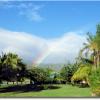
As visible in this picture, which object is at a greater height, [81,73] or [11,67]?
[11,67]

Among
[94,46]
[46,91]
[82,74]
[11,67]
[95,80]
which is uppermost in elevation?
[94,46]

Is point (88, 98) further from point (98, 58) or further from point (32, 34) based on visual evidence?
point (32, 34)

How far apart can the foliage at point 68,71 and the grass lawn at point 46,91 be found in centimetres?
18

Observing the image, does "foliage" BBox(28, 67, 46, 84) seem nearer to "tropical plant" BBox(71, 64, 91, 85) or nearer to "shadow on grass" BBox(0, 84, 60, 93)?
"shadow on grass" BBox(0, 84, 60, 93)

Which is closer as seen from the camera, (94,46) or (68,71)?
(68,71)

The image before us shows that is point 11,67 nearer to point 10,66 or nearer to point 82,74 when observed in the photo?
point 10,66

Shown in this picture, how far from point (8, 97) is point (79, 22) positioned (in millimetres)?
2201

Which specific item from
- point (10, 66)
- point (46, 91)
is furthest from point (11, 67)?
point (46, 91)

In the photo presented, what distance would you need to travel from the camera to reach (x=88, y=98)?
12.0m

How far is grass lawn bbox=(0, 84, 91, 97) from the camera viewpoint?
12008mm

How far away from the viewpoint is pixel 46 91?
39.8 feet

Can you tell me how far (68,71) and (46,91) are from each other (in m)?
0.64

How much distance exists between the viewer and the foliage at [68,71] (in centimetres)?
1219

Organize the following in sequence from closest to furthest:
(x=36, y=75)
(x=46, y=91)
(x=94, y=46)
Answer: (x=46, y=91) → (x=36, y=75) → (x=94, y=46)
